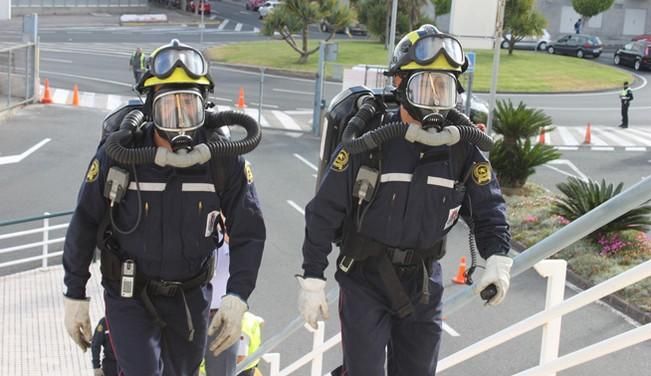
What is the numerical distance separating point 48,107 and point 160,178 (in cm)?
2367

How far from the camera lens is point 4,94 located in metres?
26.2

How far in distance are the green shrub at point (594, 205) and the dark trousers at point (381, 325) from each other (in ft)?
31.1

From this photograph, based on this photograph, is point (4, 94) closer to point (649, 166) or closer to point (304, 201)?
point (304, 201)

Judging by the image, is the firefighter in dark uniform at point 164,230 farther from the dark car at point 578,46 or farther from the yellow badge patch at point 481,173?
the dark car at point 578,46

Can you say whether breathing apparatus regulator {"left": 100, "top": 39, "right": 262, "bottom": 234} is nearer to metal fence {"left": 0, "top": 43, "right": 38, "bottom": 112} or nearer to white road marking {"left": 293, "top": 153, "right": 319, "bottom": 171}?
white road marking {"left": 293, "top": 153, "right": 319, "bottom": 171}

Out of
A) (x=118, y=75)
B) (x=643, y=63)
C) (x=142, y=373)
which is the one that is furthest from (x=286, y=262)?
(x=643, y=63)

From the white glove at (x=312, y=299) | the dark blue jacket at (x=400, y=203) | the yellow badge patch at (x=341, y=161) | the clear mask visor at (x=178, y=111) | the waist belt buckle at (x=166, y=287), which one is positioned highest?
the clear mask visor at (x=178, y=111)

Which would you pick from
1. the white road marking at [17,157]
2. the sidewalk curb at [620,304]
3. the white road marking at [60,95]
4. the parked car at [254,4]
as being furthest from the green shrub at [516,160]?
the parked car at [254,4]

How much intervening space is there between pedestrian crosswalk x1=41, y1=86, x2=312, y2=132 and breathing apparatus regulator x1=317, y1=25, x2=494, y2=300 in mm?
21614

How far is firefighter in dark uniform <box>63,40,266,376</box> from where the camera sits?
4449 millimetres

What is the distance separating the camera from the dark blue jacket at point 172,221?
4.53 metres

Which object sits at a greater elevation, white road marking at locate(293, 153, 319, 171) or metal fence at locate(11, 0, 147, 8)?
metal fence at locate(11, 0, 147, 8)

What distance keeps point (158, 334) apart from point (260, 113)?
72.8 ft

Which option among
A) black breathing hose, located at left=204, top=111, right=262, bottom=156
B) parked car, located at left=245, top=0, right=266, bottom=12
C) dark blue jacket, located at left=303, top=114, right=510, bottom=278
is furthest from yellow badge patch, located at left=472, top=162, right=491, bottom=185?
parked car, located at left=245, top=0, right=266, bottom=12
